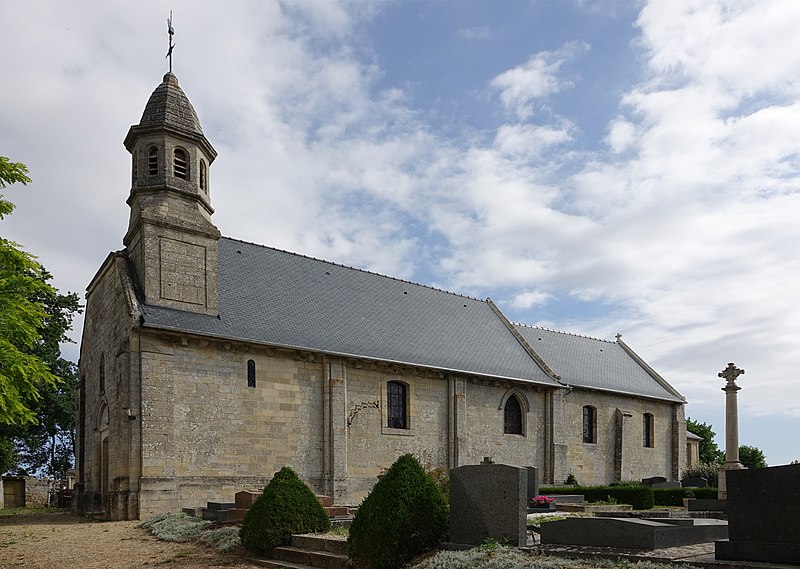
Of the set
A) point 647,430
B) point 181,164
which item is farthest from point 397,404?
point 647,430

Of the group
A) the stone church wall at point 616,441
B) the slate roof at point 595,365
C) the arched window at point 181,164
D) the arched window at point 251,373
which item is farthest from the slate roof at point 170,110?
the stone church wall at point 616,441

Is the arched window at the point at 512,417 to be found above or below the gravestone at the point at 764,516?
below

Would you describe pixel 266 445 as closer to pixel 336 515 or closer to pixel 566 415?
pixel 336 515

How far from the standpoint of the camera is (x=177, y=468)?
1972 centimetres

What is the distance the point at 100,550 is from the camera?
13461 millimetres

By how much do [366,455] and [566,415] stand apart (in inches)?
440

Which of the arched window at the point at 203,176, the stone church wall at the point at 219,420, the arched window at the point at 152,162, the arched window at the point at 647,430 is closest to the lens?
the stone church wall at the point at 219,420

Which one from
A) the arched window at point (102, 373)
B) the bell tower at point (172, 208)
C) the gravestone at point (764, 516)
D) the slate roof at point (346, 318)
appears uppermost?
the bell tower at point (172, 208)

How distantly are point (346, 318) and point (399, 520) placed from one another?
1629 centimetres

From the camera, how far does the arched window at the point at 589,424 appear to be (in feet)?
105

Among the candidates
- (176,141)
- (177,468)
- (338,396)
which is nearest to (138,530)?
(177,468)

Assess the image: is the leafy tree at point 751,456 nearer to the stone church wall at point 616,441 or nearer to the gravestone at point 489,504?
the stone church wall at point 616,441

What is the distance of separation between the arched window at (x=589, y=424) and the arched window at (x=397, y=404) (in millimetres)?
10692

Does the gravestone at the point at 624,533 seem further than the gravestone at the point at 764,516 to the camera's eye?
Yes
